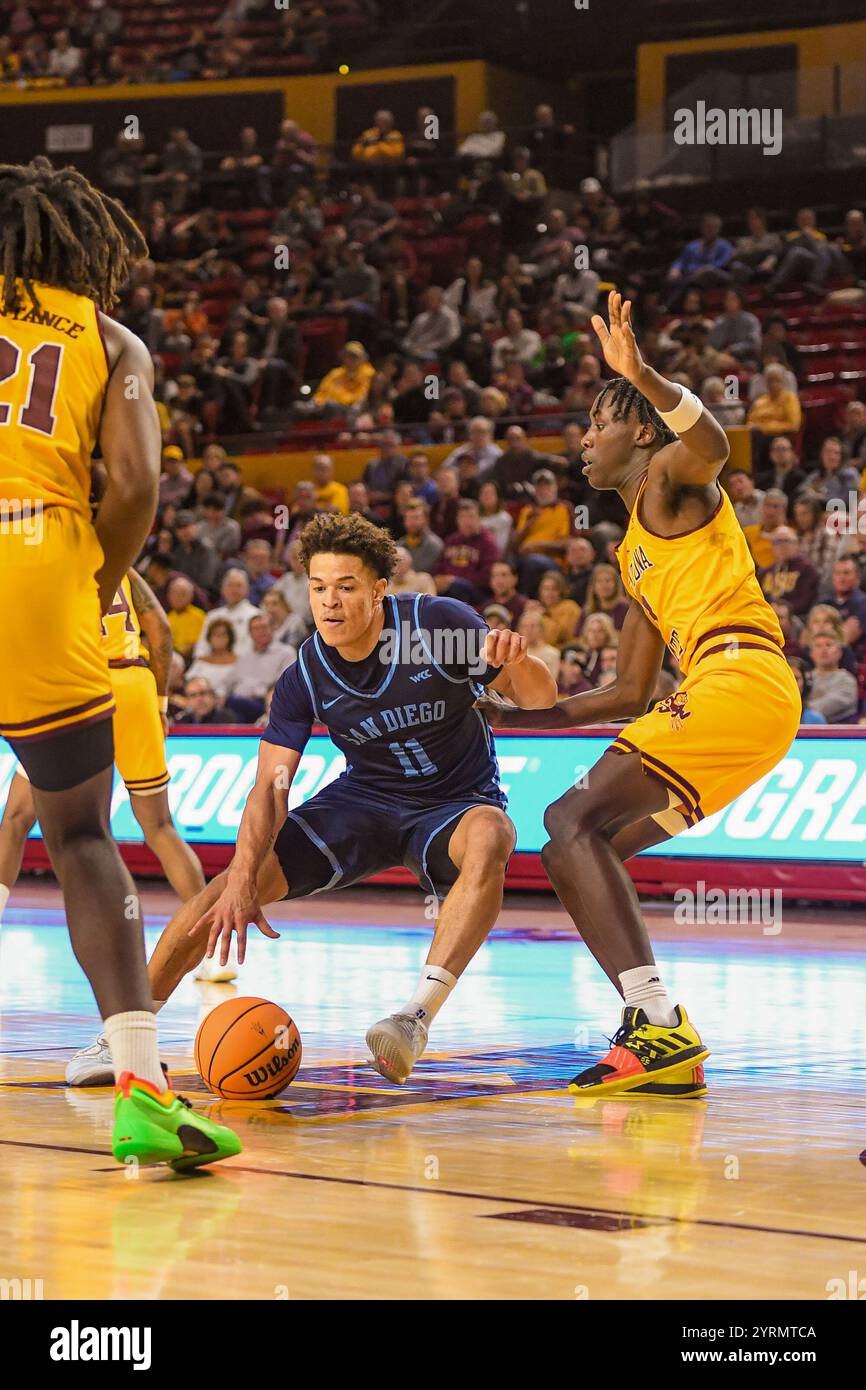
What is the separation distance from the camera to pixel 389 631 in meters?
6.31

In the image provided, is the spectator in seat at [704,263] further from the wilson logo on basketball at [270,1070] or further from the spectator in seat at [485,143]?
the wilson logo on basketball at [270,1070]

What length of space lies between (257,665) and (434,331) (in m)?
6.52

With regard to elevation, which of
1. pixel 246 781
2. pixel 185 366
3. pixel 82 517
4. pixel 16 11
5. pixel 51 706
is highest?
pixel 16 11

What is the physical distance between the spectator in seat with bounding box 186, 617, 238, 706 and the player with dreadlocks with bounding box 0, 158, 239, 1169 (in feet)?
36.9

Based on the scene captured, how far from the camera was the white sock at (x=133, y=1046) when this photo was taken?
444 cm

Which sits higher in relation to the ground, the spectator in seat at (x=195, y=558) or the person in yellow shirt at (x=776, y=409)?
the person in yellow shirt at (x=776, y=409)

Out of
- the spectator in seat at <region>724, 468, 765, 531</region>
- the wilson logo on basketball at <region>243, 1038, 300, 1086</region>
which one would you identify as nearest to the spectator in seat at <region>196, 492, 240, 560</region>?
the spectator in seat at <region>724, 468, 765, 531</region>

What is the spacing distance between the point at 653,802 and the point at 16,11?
26.5 m

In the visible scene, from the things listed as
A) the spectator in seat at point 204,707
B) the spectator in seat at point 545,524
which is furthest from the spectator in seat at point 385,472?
the spectator in seat at point 204,707

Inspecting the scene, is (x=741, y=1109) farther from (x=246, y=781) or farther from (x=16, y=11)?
(x=16, y=11)

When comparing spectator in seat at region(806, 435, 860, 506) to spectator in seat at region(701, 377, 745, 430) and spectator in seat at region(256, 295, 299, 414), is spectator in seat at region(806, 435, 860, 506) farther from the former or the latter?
spectator in seat at region(256, 295, 299, 414)

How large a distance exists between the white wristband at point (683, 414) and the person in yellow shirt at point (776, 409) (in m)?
11.4

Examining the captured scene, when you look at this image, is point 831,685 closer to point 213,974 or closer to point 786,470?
point 786,470
